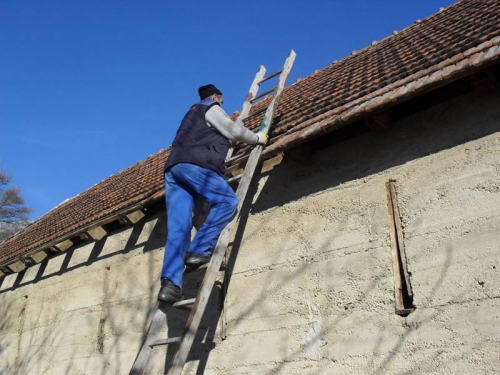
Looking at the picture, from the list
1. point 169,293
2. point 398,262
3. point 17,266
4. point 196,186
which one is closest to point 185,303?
point 169,293

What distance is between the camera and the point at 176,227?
4.13 m

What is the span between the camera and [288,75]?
6.12 metres

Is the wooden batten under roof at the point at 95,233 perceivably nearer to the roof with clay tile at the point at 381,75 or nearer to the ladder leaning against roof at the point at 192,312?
the roof with clay tile at the point at 381,75

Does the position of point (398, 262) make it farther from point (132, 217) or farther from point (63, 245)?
point (63, 245)

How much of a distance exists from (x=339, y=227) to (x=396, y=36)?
16.8ft

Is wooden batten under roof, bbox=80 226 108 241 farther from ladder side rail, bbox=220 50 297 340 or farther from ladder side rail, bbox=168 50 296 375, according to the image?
ladder side rail, bbox=168 50 296 375

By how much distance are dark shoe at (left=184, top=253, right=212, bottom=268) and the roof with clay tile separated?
4.54ft

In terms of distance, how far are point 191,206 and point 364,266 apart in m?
1.59

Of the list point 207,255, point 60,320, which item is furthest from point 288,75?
point 60,320

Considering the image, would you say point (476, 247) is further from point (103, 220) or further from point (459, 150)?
point (103, 220)

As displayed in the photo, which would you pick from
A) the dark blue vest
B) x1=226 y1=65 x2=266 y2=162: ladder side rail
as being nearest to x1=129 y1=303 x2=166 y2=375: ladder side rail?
the dark blue vest

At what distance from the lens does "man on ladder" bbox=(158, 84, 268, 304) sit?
3969 millimetres

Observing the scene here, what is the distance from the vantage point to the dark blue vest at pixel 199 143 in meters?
4.27

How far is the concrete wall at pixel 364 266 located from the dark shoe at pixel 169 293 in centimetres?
106
